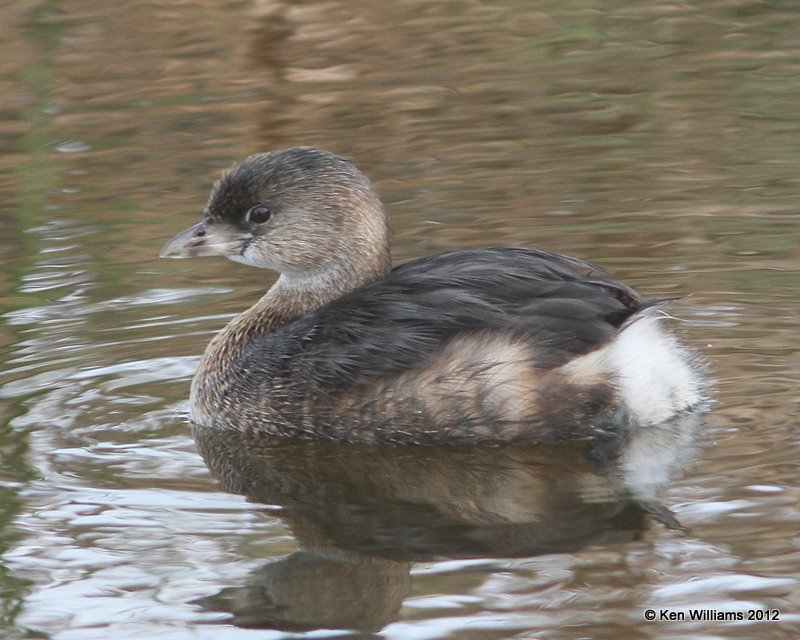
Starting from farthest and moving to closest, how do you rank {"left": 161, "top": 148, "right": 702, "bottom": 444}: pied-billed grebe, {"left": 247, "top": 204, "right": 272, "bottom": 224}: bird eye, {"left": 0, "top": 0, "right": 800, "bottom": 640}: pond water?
{"left": 247, "top": 204, "right": 272, "bottom": 224}: bird eye
{"left": 161, "top": 148, "right": 702, "bottom": 444}: pied-billed grebe
{"left": 0, "top": 0, "right": 800, "bottom": 640}: pond water

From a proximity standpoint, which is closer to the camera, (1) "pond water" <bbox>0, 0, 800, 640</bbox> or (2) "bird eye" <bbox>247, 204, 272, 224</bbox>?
(1) "pond water" <bbox>0, 0, 800, 640</bbox>

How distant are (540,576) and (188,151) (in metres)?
5.87

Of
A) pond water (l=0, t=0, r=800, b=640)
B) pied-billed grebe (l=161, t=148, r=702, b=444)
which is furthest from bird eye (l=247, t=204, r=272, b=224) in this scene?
pond water (l=0, t=0, r=800, b=640)

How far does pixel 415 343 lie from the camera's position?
18.2ft

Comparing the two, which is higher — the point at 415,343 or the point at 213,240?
the point at 213,240

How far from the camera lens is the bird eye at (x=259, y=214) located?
20.5 feet

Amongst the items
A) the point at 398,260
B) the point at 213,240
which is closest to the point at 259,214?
the point at 213,240

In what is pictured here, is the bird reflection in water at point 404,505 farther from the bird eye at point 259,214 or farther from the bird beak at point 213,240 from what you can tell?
the bird eye at point 259,214

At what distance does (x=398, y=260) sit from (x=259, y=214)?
1529 millimetres

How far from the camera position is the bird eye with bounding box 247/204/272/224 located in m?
6.26

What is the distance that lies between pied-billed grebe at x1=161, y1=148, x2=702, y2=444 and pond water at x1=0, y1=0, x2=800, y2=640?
4.9 inches

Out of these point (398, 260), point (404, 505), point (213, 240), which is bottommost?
point (404, 505)

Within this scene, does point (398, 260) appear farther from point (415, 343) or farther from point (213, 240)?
point (415, 343)

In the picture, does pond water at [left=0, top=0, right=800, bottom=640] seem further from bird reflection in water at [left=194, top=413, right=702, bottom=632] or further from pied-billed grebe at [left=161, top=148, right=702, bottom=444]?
pied-billed grebe at [left=161, top=148, right=702, bottom=444]
